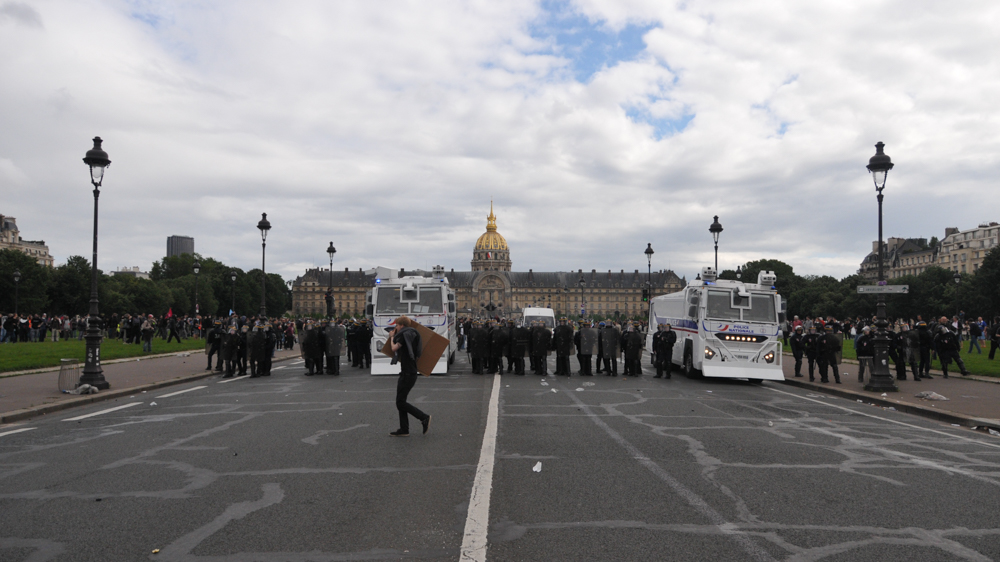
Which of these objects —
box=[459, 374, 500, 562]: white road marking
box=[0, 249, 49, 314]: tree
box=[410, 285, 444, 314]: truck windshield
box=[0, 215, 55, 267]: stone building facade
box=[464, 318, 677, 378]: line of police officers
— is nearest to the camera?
box=[459, 374, 500, 562]: white road marking

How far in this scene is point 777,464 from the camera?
830cm

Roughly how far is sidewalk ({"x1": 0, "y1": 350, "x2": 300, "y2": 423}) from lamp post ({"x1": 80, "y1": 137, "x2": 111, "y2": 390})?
44 centimetres

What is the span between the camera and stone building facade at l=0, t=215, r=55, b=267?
129875 mm

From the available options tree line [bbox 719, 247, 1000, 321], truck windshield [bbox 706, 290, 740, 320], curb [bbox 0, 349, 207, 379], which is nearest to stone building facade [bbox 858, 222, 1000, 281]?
tree line [bbox 719, 247, 1000, 321]

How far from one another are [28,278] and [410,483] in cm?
7586

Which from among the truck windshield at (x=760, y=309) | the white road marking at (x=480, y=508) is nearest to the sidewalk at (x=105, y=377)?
the white road marking at (x=480, y=508)

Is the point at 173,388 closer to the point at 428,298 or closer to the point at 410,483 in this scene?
the point at 428,298

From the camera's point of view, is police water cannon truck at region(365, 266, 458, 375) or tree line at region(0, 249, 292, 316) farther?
tree line at region(0, 249, 292, 316)

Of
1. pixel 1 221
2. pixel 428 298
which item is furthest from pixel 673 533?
pixel 1 221

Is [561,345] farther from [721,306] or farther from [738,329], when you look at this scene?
[738,329]

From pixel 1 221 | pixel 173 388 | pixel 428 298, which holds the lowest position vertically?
pixel 173 388

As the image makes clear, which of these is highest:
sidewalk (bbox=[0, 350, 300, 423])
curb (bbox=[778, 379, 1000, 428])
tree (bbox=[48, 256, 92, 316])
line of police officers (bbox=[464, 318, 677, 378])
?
tree (bbox=[48, 256, 92, 316])

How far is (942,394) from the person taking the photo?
16.5 m

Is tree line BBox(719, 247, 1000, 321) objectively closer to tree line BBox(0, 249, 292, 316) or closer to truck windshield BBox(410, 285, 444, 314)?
truck windshield BBox(410, 285, 444, 314)
